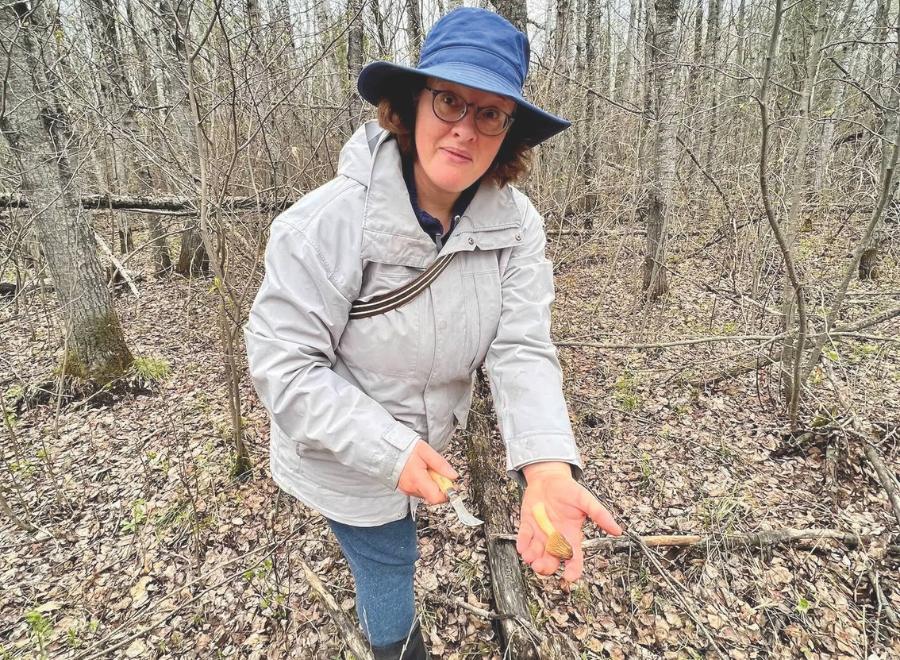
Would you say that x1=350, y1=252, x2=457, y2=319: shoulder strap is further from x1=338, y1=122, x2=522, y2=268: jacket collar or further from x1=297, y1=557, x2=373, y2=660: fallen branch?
x1=297, y1=557, x2=373, y2=660: fallen branch

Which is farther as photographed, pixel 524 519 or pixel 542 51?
pixel 542 51

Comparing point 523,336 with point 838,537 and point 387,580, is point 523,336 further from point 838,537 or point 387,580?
point 838,537

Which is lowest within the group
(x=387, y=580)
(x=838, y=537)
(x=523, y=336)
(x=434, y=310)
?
(x=838, y=537)

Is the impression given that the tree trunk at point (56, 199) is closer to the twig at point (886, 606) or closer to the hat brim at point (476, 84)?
the hat brim at point (476, 84)

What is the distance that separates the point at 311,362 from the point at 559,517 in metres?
0.79

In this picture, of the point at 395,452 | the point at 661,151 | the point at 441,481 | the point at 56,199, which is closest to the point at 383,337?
the point at 395,452

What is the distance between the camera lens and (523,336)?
145 centimetres

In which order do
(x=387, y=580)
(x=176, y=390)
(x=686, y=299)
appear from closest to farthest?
(x=387, y=580), (x=176, y=390), (x=686, y=299)

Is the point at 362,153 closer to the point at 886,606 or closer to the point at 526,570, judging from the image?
the point at 526,570

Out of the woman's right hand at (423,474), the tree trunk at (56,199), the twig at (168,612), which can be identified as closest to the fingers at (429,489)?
the woman's right hand at (423,474)

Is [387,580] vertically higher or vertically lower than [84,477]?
higher

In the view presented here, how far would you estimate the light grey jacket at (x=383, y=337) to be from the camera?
4.02 feet

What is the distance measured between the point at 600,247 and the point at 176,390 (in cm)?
664

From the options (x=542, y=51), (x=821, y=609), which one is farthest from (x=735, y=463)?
(x=542, y=51)
